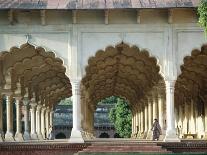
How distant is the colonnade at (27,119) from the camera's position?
23.2 metres

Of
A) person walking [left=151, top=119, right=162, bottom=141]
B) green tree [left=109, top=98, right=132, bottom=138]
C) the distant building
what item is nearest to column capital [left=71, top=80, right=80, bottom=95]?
person walking [left=151, top=119, right=162, bottom=141]

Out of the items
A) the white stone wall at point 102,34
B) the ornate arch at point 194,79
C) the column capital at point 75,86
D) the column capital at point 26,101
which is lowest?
the column capital at point 26,101

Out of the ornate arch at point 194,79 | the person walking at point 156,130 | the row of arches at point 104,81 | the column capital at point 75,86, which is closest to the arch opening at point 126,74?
the row of arches at point 104,81

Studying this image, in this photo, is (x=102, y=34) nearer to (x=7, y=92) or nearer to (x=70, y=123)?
(x=7, y=92)

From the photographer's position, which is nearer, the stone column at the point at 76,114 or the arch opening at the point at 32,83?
the stone column at the point at 76,114

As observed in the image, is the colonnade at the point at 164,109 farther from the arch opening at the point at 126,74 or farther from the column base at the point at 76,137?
the column base at the point at 76,137

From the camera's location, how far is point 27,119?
2798 centimetres

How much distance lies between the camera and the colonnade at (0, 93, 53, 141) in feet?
76.2

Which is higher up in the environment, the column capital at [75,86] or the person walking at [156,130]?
the column capital at [75,86]

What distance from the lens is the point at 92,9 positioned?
694 inches

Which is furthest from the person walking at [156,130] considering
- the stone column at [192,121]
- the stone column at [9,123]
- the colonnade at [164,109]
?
the stone column at [192,121]

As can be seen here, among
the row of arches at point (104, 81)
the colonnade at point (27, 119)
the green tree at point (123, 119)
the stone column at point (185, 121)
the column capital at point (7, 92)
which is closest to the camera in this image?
the row of arches at point (104, 81)

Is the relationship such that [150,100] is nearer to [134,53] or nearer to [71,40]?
[134,53]

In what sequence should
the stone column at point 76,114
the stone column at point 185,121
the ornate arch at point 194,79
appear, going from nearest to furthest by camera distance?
1. the stone column at point 76,114
2. the ornate arch at point 194,79
3. the stone column at point 185,121
